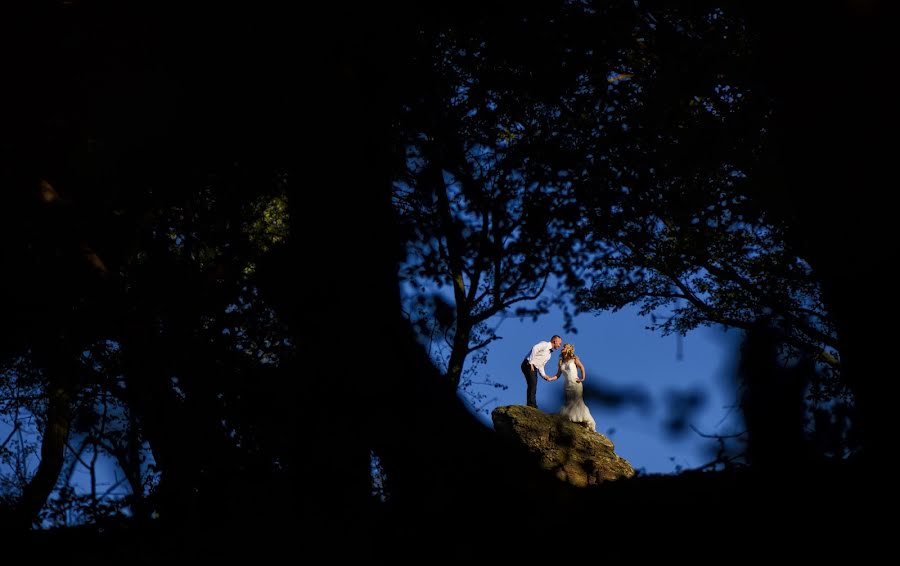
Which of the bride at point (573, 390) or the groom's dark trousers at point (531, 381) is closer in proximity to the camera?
the bride at point (573, 390)

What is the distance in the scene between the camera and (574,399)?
57.3ft

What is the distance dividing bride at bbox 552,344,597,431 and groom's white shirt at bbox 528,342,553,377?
0.45 meters

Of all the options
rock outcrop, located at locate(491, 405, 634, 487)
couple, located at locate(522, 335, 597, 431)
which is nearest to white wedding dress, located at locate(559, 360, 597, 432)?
couple, located at locate(522, 335, 597, 431)

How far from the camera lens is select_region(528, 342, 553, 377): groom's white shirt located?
17641mm

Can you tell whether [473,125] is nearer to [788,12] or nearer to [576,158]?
[576,158]

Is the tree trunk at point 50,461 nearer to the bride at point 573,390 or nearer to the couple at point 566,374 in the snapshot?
the couple at point 566,374

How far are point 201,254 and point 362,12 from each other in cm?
517

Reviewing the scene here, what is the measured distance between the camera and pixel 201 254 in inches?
425

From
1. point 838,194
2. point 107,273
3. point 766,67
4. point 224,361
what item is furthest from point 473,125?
point 838,194

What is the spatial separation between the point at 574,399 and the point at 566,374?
713 mm

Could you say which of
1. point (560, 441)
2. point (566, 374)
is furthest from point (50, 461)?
point (566, 374)

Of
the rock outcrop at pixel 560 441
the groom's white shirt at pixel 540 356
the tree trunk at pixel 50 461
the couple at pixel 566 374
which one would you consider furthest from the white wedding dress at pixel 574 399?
the tree trunk at pixel 50 461

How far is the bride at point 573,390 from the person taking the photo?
17375 mm

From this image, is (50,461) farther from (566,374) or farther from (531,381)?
(566,374)
